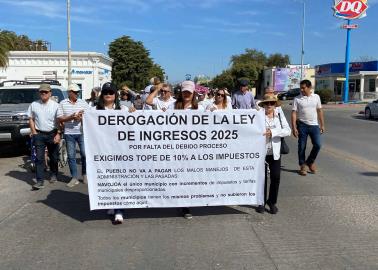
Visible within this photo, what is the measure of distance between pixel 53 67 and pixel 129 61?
3659 centimetres

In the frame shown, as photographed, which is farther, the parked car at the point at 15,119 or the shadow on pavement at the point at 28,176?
the parked car at the point at 15,119

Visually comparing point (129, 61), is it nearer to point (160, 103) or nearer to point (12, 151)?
point (12, 151)

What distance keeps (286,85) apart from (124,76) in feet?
92.1

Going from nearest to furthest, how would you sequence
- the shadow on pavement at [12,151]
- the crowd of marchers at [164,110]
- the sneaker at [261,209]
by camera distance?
the crowd of marchers at [164,110] → the sneaker at [261,209] → the shadow on pavement at [12,151]

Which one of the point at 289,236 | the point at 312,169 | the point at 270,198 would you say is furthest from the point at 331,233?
the point at 312,169

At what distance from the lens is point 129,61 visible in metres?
82.1

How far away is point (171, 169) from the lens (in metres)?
6.04

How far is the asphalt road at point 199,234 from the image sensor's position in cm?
471

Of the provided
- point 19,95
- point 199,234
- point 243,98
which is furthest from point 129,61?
point 199,234

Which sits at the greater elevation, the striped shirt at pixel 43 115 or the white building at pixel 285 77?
the white building at pixel 285 77

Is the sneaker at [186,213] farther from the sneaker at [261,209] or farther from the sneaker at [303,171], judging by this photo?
the sneaker at [303,171]

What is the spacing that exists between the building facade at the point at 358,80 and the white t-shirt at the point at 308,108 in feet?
158

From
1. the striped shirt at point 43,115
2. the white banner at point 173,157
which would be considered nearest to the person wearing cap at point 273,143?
the white banner at point 173,157

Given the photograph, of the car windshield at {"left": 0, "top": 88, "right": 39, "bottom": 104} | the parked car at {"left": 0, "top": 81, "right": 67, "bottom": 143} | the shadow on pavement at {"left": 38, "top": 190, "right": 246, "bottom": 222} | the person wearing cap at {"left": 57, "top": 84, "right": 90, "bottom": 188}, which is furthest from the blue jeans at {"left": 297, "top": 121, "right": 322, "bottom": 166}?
the car windshield at {"left": 0, "top": 88, "right": 39, "bottom": 104}
